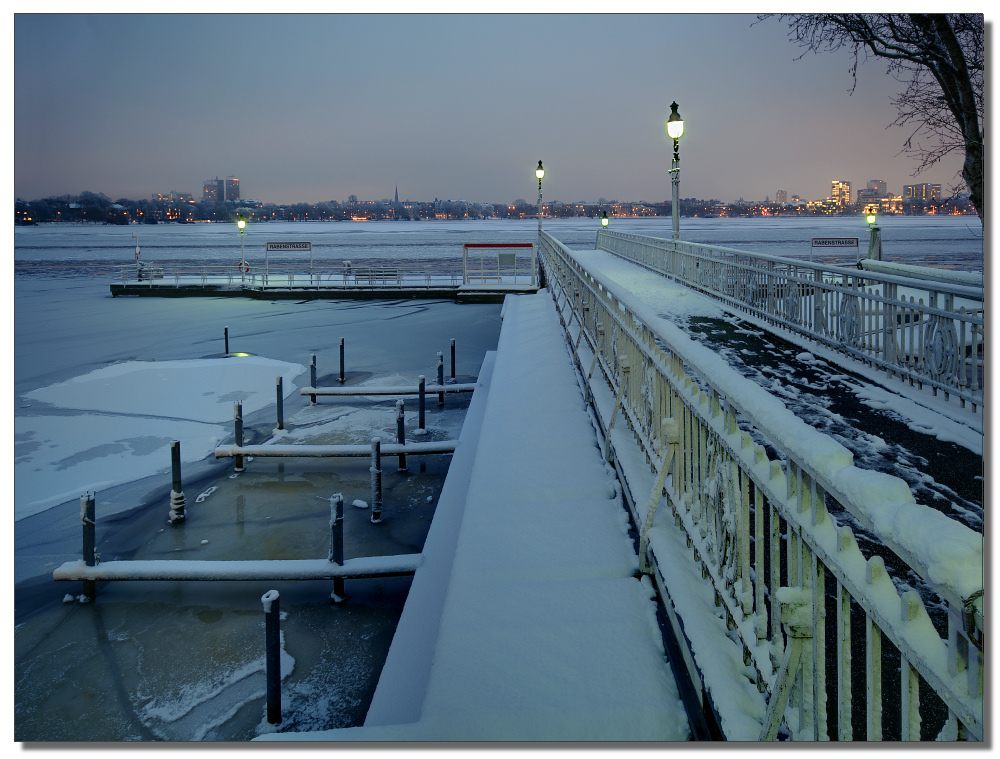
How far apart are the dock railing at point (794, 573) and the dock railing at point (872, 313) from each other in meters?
2.27

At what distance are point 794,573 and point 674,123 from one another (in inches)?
749

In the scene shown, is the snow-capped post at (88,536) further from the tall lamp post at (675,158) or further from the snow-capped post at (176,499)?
the tall lamp post at (675,158)

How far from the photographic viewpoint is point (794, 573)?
7.08 ft

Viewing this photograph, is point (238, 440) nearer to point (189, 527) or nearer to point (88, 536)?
point (189, 527)

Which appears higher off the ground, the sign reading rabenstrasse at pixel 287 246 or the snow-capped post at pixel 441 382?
the sign reading rabenstrasse at pixel 287 246

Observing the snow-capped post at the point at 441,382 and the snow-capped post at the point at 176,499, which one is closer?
the snow-capped post at the point at 176,499

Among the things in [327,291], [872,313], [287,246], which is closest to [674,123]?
[872,313]

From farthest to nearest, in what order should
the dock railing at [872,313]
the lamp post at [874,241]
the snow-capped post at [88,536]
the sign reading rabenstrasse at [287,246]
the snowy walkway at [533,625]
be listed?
the sign reading rabenstrasse at [287,246]
the lamp post at [874,241]
the dock railing at [872,313]
the snow-capped post at [88,536]
the snowy walkway at [533,625]

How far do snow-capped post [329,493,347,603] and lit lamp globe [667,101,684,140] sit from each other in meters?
15.8

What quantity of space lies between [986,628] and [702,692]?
62.0 inches

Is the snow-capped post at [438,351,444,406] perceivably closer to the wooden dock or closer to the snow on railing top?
the snow on railing top

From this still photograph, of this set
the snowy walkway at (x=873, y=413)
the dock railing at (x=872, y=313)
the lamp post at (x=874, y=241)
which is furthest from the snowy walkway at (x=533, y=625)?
the lamp post at (x=874, y=241)

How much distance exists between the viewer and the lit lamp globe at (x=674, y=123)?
19.4 metres

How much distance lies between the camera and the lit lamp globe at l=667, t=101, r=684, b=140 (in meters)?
19.4
